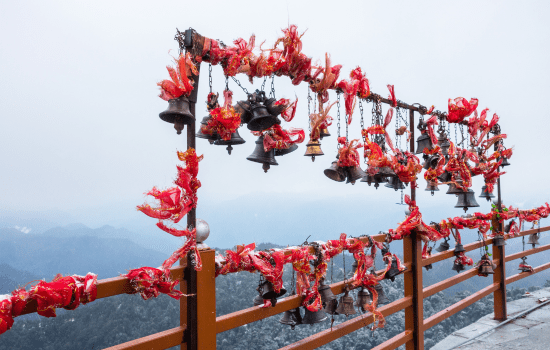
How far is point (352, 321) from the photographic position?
111 inches

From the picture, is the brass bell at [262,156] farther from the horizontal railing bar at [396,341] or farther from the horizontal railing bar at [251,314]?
the horizontal railing bar at [396,341]

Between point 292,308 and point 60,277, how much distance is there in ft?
5.06

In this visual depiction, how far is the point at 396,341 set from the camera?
3209mm

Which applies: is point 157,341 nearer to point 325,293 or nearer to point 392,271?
point 325,293

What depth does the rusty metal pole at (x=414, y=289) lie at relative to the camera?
3486 mm

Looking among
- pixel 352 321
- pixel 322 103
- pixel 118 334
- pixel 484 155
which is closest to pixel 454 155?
pixel 484 155

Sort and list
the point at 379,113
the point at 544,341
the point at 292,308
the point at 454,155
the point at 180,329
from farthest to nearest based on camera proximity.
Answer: the point at 454,155 → the point at 544,341 → the point at 379,113 → the point at 292,308 → the point at 180,329

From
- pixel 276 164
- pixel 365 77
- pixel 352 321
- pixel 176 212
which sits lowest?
pixel 352 321

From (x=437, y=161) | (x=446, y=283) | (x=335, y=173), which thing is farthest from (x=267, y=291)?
(x=437, y=161)

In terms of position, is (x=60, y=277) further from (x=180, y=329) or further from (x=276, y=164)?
(x=276, y=164)

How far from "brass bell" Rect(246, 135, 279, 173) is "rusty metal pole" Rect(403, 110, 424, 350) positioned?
199cm

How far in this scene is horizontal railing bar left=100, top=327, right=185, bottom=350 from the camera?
5.51 feet

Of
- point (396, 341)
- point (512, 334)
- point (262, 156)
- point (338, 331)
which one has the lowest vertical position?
point (512, 334)

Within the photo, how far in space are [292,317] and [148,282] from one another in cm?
128
